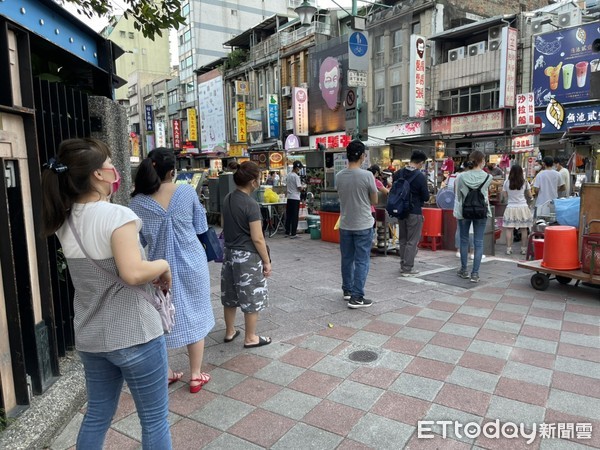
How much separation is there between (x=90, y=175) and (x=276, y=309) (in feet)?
11.3

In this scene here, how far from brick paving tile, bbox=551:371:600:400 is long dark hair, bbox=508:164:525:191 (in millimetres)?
5295

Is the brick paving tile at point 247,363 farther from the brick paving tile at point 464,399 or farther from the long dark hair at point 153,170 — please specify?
the long dark hair at point 153,170

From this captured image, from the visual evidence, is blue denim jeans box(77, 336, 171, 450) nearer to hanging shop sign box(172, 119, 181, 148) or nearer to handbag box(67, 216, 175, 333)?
handbag box(67, 216, 175, 333)

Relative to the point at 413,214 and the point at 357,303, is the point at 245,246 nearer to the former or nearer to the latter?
the point at 357,303

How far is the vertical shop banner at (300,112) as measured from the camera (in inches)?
1090

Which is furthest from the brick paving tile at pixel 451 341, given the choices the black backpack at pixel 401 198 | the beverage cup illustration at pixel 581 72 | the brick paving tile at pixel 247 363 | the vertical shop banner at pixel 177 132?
the vertical shop banner at pixel 177 132

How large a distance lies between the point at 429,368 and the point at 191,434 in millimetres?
1840

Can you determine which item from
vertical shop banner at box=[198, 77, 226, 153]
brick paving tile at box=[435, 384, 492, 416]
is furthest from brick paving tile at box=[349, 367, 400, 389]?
vertical shop banner at box=[198, 77, 226, 153]

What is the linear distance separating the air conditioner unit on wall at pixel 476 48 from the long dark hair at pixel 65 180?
71.5 feet

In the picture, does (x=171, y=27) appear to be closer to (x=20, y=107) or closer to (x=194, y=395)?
(x=20, y=107)

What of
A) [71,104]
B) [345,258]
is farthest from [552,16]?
[71,104]

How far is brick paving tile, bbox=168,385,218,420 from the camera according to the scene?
9.39ft

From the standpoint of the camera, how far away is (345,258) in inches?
198
